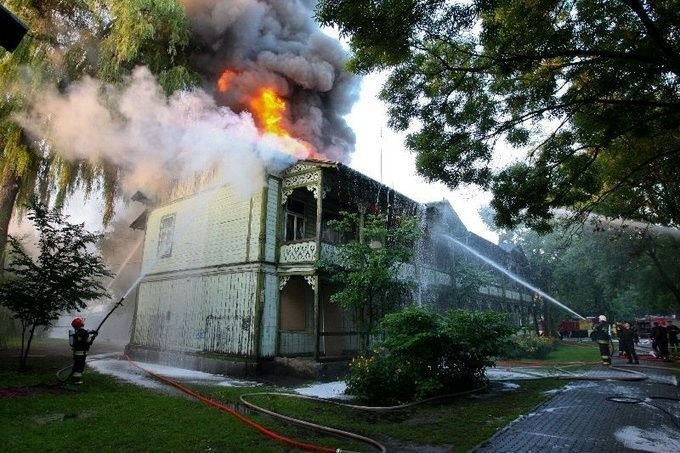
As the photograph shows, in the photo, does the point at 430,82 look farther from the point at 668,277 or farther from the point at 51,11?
the point at 668,277

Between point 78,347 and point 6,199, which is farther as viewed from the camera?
point 6,199

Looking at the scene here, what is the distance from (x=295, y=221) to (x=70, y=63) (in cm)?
1021

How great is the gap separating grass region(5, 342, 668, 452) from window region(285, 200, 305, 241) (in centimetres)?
713

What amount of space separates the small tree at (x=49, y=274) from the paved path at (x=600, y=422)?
11859 mm

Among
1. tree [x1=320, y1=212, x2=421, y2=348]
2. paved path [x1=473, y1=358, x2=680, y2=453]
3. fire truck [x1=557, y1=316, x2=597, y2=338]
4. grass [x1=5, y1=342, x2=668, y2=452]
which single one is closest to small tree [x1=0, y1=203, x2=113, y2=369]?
grass [x1=5, y1=342, x2=668, y2=452]

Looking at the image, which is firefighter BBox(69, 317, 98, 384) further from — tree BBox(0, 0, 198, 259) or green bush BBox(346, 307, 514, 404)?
tree BBox(0, 0, 198, 259)

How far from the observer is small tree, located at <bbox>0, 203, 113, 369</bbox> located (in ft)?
37.2

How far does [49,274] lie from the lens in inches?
455

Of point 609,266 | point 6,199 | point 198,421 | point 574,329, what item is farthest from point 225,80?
point 574,329

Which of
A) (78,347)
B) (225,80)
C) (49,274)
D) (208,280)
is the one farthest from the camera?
(208,280)

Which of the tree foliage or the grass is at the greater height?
the tree foliage

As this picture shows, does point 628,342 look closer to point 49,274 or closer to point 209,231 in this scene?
point 209,231

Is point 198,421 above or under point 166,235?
under

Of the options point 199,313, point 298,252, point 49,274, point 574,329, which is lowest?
point 574,329
